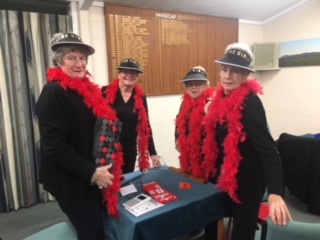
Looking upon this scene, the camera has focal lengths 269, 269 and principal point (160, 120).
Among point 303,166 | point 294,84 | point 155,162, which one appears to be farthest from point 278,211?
point 294,84

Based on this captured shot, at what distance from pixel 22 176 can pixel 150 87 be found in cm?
179

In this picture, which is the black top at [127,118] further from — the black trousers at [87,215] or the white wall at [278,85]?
the white wall at [278,85]

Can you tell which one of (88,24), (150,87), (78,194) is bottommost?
(78,194)

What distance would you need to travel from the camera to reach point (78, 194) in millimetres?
1316

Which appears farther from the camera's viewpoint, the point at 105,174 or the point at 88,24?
the point at 88,24

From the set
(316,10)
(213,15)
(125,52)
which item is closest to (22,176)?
(125,52)

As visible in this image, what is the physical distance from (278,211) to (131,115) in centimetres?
142

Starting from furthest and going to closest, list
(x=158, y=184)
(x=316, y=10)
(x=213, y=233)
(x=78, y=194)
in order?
(x=316, y=10) < (x=213, y=233) < (x=158, y=184) < (x=78, y=194)

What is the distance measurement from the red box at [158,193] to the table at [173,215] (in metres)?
0.03

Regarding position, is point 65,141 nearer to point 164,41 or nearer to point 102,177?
point 102,177

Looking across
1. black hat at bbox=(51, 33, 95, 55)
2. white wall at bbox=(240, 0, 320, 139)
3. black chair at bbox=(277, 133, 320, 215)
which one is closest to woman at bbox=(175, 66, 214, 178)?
black hat at bbox=(51, 33, 95, 55)

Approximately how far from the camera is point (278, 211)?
43.7 inches

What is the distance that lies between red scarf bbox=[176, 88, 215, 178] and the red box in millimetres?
343

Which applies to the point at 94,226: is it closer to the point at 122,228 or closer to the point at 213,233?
the point at 122,228
